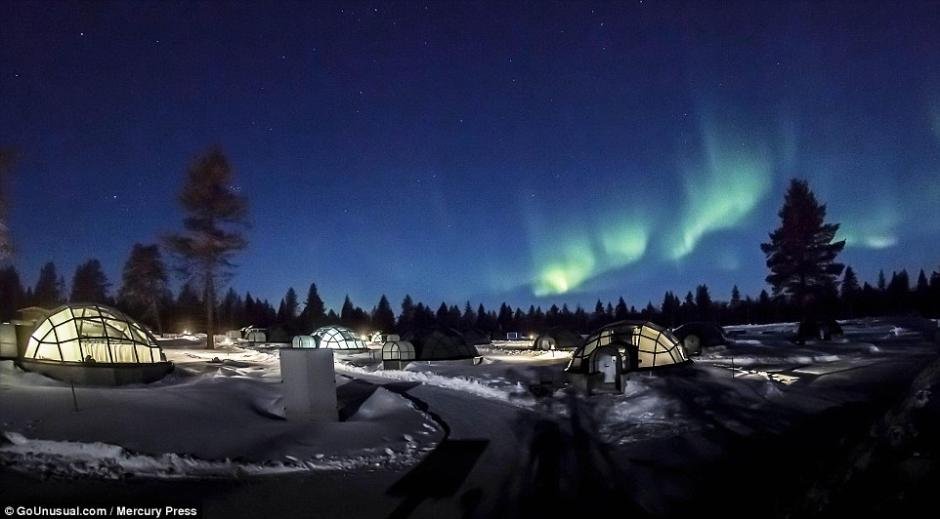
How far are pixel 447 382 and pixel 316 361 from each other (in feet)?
43.5

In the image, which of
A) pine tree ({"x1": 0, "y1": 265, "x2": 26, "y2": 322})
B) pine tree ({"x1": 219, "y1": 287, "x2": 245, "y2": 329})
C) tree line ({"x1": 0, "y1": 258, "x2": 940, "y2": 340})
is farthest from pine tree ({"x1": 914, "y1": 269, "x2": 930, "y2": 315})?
pine tree ({"x1": 0, "y1": 265, "x2": 26, "y2": 322})

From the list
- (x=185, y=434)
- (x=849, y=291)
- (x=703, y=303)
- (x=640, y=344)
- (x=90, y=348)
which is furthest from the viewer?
(x=703, y=303)

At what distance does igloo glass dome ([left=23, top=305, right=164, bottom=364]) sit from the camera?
19.0 metres

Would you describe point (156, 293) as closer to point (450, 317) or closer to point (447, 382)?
point (447, 382)

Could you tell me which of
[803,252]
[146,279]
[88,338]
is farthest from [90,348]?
[803,252]

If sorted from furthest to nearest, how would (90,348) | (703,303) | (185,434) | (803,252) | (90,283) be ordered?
(703,303), (90,283), (803,252), (90,348), (185,434)

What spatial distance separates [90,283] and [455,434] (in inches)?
3819

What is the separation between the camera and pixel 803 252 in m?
→ 51.0

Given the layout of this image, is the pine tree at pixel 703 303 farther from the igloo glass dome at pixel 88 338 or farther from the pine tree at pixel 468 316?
the igloo glass dome at pixel 88 338

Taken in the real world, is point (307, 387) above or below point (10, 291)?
below

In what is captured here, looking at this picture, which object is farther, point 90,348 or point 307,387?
point 90,348

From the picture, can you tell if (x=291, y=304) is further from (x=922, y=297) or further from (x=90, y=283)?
(x=922, y=297)

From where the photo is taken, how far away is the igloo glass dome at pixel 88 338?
19.0m

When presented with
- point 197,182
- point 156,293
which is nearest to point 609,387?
point 197,182
